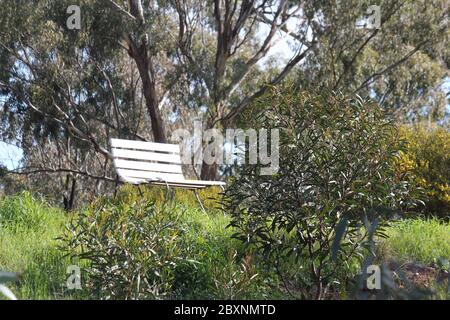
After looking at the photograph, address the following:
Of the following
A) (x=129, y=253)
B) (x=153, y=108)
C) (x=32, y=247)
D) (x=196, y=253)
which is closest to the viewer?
(x=129, y=253)

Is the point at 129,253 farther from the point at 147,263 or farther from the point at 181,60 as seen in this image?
the point at 181,60

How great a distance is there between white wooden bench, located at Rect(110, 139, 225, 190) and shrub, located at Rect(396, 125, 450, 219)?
2008 mm

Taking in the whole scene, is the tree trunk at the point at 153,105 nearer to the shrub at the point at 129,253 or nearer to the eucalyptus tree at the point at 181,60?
the eucalyptus tree at the point at 181,60

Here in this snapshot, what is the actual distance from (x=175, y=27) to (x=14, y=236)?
12.2 metres

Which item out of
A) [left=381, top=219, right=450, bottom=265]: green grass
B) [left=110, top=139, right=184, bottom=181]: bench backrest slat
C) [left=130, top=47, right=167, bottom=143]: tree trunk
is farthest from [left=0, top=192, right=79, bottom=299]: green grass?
[left=130, top=47, right=167, bottom=143]: tree trunk

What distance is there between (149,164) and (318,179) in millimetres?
4370

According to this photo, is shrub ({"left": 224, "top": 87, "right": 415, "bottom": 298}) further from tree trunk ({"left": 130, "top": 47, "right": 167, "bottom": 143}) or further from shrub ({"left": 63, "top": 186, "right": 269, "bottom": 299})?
tree trunk ({"left": 130, "top": 47, "right": 167, "bottom": 143})

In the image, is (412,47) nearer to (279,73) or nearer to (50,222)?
(279,73)

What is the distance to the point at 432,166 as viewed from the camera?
849cm

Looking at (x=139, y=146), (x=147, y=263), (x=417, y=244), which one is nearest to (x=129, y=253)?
(x=147, y=263)

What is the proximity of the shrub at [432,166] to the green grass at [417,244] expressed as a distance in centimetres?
→ 161

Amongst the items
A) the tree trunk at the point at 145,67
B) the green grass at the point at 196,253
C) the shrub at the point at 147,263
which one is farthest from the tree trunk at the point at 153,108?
the shrub at the point at 147,263
